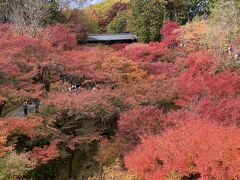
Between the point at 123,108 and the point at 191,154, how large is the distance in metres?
7.75

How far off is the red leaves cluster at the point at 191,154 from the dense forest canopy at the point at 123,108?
0.04m

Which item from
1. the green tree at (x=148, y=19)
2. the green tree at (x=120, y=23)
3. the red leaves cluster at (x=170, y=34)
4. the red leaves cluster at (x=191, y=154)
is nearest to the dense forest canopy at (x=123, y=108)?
the red leaves cluster at (x=191, y=154)

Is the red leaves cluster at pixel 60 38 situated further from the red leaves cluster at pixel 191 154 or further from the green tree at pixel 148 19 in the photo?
the red leaves cluster at pixel 191 154

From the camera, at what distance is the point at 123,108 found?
22.8 meters

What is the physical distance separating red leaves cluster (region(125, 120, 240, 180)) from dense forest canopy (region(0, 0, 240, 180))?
4 cm

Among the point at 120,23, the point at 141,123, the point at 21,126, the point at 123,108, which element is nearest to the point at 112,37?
the point at 120,23

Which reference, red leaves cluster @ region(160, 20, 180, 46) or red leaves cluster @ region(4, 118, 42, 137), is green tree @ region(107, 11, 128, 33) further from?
red leaves cluster @ region(4, 118, 42, 137)

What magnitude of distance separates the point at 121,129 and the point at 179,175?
5451 mm

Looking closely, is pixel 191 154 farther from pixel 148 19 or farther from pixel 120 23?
pixel 120 23

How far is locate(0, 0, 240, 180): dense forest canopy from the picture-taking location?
1633 centimetres

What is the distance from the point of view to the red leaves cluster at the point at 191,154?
1493cm

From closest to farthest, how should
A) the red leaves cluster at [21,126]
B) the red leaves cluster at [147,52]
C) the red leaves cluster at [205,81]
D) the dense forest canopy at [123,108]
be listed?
the dense forest canopy at [123,108] → the red leaves cluster at [21,126] → the red leaves cluster at [205,81] → the red leaves cluster at [147,52]

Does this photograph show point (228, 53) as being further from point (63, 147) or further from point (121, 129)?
point (63, 147)

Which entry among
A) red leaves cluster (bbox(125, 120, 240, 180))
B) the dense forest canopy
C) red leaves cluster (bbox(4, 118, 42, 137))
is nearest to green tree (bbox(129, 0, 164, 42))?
the dense forest canopy
